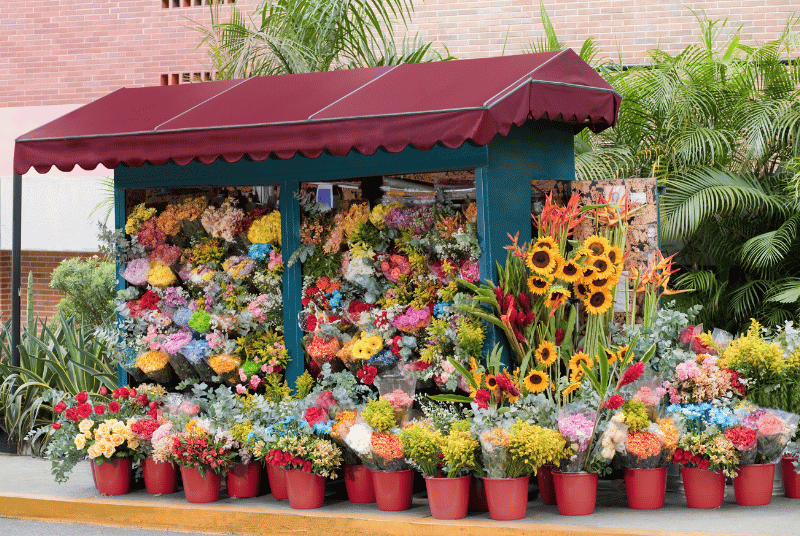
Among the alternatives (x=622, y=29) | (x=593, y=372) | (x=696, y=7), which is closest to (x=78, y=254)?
(x=622, y=29)

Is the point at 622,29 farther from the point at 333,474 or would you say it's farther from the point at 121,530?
the point at 121,530

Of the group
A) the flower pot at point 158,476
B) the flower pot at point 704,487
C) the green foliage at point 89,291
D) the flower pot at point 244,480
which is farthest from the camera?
the green foliage at point 89,291

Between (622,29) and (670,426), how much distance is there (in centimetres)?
769

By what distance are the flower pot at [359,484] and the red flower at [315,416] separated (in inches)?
14.7

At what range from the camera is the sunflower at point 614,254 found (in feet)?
20.0

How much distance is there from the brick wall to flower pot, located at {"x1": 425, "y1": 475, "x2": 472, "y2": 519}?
289 inches

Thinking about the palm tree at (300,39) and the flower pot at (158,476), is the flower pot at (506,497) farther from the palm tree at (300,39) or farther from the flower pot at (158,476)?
the palm tree at (300,39)

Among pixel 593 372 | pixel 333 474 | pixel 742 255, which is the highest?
pixel 742 255

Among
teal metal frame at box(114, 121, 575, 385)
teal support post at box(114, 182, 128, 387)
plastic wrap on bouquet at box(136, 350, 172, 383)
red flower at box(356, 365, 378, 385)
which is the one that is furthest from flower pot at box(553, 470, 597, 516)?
teal support post at box(114, 182, 128, 387)

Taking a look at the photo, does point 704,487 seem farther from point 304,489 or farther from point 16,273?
point 16,273

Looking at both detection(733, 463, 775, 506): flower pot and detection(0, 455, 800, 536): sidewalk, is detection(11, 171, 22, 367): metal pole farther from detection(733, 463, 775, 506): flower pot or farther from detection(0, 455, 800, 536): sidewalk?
detection(733, 463, 775, 506): flower pot

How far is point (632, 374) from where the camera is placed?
549 centimetres

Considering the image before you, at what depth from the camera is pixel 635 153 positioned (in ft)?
29.6

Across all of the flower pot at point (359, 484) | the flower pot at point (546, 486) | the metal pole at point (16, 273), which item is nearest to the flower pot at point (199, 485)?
the flower pot at point (359, 484)
